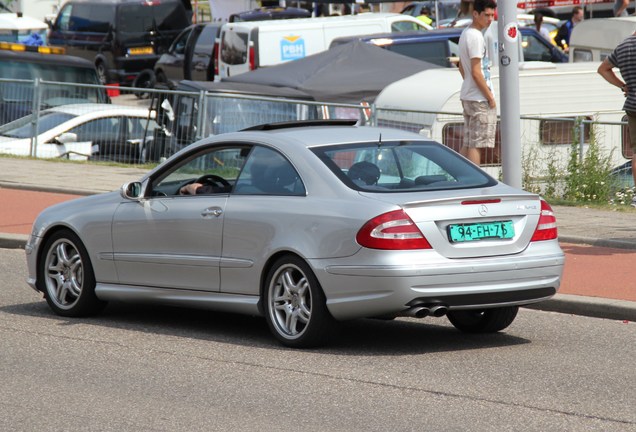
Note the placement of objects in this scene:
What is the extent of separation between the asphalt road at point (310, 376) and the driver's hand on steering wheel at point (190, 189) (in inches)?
37.5

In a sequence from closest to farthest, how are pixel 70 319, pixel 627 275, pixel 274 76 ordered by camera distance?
pixel 70 319 < pixel 627 275 < pixel 274 76

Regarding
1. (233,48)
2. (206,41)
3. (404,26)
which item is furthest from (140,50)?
(404,26)

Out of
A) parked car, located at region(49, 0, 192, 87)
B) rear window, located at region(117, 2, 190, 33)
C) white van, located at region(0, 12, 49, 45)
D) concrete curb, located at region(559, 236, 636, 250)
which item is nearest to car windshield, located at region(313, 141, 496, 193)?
concrete curb, located at region(559, 236, 636, 250)

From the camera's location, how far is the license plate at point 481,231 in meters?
8.40

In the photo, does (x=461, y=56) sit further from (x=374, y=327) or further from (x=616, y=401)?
(x=616, y=401)

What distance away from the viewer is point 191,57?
1319 inches

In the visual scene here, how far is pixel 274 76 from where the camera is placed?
71.6 ft

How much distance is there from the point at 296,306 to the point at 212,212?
97 cm

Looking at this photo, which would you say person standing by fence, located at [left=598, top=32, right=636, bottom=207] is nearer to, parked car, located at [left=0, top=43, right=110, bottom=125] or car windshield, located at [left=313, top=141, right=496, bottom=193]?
car windshield, located at [left=313, top=141, right=496, bottom=193]

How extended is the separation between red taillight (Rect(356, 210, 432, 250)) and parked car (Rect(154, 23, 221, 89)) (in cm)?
2363

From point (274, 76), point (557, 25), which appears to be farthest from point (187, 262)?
point (557, 25)

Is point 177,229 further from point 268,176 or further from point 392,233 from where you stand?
point 392,233

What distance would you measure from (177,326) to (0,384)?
7.08 ft

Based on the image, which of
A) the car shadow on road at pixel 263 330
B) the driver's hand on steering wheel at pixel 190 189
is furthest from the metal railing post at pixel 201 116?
the driver's hand on steering wheel at pixel 190 189
